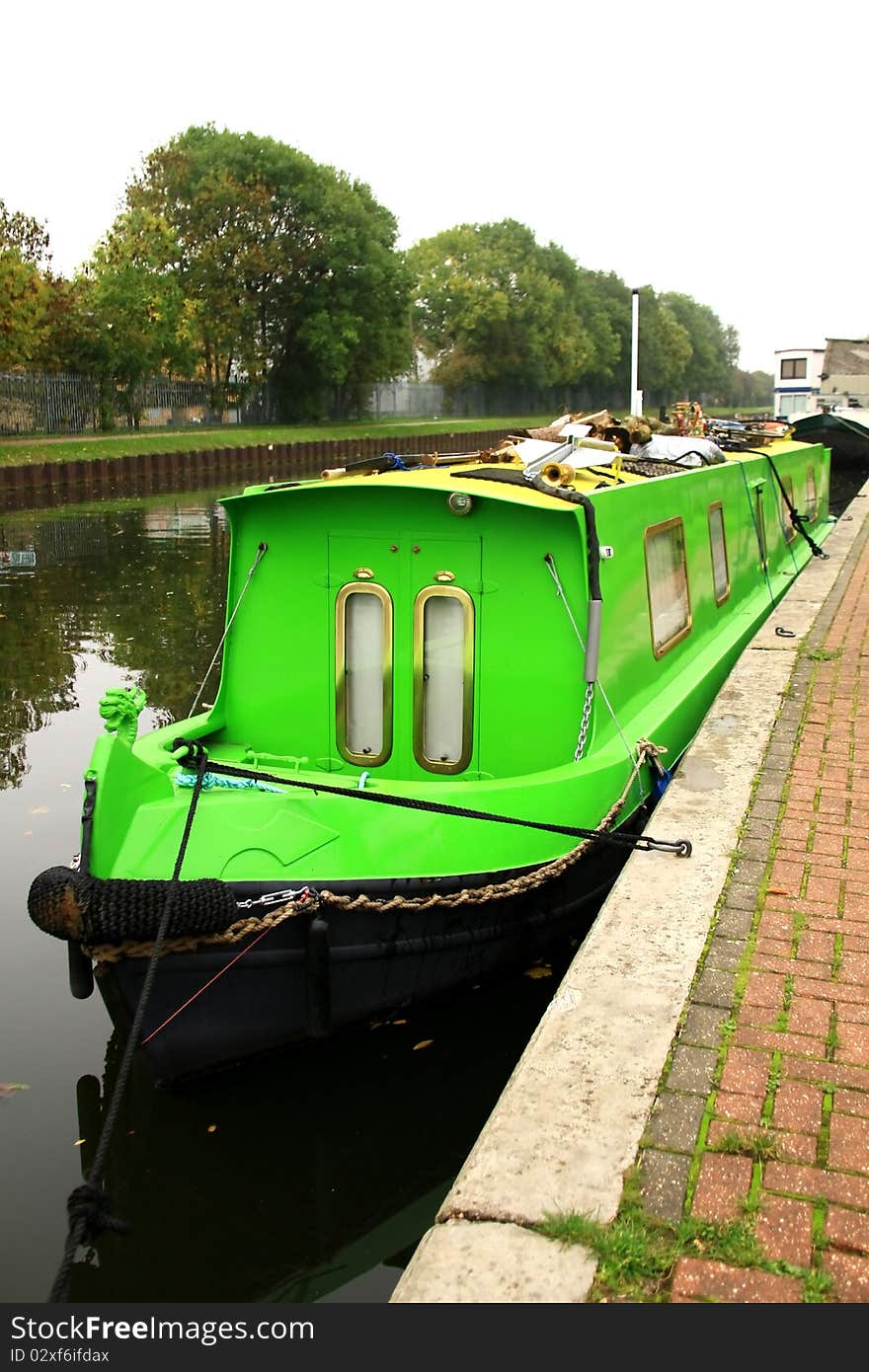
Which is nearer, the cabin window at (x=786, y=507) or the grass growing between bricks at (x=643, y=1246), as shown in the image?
the grass growing between bricks at (x=643, y=1246)

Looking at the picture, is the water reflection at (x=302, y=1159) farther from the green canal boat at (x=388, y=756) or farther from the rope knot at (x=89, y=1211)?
the rope knot at (x=89, y=1211)

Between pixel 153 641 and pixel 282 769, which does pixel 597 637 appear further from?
pixel 153 641

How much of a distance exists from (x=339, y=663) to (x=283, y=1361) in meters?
4.01

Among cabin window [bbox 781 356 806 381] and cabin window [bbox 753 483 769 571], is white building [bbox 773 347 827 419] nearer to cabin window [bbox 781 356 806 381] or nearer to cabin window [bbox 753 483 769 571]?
cabin window [bbox 781 356 806 381]

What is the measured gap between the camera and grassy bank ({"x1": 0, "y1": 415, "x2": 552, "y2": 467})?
113 ft

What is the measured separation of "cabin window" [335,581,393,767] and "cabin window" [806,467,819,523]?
11.4 m

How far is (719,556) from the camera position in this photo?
10.0 meters

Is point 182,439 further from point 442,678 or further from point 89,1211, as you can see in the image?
point 89,1211

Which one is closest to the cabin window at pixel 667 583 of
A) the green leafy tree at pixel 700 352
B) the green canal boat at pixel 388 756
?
the green canal boat at pixel 388 756

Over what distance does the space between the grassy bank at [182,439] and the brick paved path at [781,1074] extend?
2930 centimetres

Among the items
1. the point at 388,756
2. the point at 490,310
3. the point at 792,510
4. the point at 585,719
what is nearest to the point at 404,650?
the point at 388,756

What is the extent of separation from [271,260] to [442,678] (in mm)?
50008

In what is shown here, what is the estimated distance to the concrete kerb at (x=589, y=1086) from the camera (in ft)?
9.56

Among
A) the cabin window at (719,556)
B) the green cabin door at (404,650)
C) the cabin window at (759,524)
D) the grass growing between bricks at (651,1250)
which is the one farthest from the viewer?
the cabin window at (759,524)
